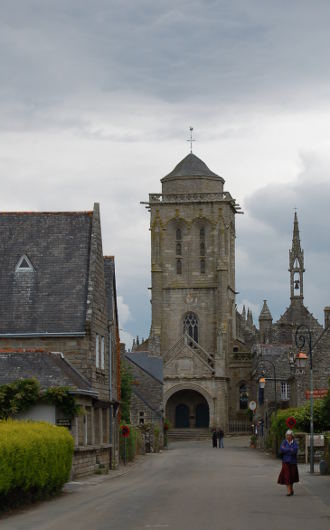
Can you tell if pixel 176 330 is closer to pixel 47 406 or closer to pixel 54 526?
pixel 47 406

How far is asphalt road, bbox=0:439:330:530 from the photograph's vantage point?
18.8 meters

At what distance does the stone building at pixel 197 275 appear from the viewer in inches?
4146

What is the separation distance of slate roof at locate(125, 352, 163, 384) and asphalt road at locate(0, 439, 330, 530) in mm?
54323

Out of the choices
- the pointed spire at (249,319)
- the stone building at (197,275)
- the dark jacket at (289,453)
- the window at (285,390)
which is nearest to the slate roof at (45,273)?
the dark jacket at (289,453)

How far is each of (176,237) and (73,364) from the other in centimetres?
7320

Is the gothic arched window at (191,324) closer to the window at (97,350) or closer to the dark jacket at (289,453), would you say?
the window at (97,350)

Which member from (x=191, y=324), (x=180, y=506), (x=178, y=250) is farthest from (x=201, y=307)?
(x=180, y=506)

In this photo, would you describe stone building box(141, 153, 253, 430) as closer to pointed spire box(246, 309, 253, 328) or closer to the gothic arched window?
the gothic arched window

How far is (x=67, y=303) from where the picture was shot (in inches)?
1487

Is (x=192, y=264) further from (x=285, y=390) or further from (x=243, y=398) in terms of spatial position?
(x=285, y=390)

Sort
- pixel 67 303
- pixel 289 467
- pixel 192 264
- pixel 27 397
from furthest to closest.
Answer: pixel 192 264 → pixel 67 303 → pixel 27 397 → pixel 289 467

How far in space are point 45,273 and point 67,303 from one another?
5.87 ft

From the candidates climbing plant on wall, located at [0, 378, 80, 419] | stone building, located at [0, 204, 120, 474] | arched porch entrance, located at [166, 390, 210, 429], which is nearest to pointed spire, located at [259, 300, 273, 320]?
arched porch entrance, located at [166, 390, 210, 429]

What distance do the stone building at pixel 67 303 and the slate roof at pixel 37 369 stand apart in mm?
Result: 333
